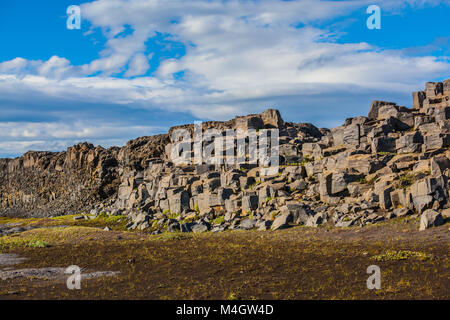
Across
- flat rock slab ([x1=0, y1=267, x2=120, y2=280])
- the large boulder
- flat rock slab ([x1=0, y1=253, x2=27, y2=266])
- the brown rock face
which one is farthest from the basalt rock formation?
the brown rock face

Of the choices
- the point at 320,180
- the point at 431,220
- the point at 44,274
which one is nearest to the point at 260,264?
the point at 44,274

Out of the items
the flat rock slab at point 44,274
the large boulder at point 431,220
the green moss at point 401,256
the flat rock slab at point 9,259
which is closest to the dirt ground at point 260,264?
the green moss at point 401,256

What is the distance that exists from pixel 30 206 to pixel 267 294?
14868cm

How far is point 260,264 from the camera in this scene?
26.1 m

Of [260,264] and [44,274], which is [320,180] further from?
[44,274]

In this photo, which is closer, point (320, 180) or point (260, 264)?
point (260, 264)

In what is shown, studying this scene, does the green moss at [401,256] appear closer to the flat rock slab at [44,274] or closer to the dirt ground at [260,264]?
the dirt ground at [260,264]

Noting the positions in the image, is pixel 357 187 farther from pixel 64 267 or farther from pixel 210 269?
pixel 64 267

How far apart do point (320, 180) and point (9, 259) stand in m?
32.4

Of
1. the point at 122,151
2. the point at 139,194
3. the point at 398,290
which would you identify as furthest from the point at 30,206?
the point at 398,290

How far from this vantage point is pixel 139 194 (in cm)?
7950

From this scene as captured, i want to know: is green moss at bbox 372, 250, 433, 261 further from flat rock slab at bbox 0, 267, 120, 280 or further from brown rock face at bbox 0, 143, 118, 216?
brown rock face at bbox 0, 143, 118, 216

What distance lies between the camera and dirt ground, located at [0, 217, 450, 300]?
65.1 ft

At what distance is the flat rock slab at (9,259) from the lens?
31.6m
